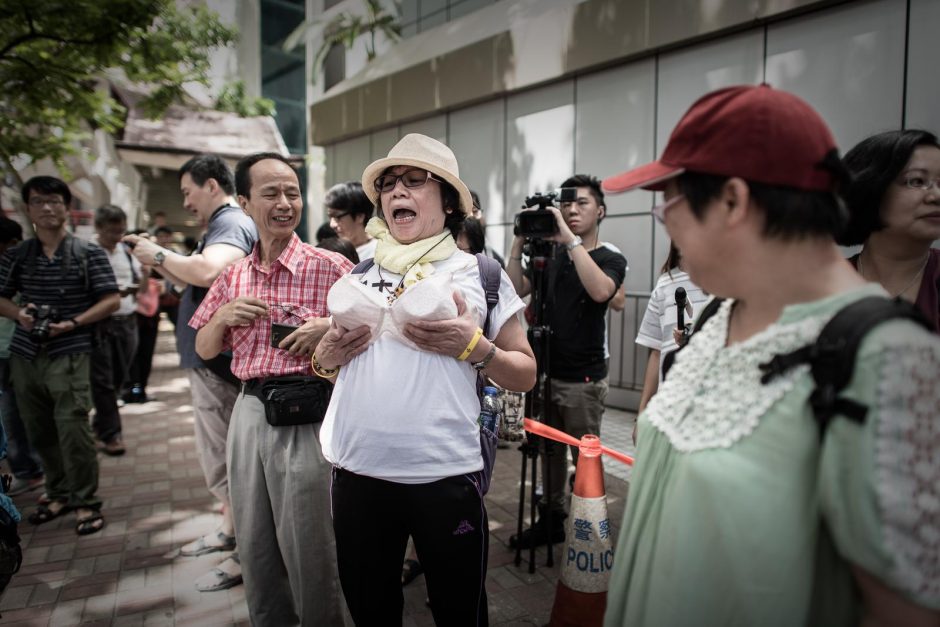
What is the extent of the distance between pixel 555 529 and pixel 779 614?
9.07 ft

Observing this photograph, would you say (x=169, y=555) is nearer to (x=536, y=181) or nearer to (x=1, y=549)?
(x=1, y=549)

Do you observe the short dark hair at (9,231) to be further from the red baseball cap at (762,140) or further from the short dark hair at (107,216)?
the red baseball cap at (762,140)

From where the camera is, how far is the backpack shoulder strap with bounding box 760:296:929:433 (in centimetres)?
86

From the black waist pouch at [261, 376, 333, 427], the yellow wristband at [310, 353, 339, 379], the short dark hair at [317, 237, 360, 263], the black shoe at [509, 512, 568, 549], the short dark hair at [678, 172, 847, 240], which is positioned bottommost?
the black shoe at [509, 512, 568, 549]

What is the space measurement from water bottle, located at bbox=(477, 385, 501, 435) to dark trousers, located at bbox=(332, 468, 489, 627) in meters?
0.18

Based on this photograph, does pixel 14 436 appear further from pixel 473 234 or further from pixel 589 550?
pixel 589 550

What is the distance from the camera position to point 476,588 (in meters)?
1.85

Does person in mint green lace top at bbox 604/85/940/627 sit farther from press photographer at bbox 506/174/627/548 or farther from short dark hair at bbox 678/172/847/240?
press photographer at bbox 506/174/627/548

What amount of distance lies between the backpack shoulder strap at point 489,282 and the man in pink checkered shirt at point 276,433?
0.68 metres

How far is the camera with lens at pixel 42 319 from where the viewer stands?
3.70 metres

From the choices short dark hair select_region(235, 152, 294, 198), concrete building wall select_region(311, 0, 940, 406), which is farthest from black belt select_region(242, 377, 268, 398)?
concrete building wall select_region(311, 0, 940, 406)

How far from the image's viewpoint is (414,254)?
187 cm

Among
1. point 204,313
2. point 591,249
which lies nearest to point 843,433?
point 204,313

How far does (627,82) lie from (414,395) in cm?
617
